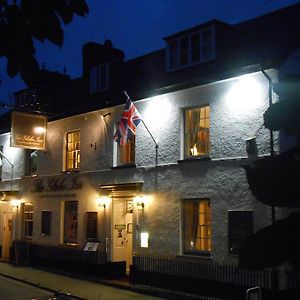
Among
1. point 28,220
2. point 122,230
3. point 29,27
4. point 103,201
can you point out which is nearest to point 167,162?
point 103,201

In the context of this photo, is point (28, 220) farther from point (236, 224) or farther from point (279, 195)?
point (279, 195)

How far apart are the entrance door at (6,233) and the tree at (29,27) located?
23725 mm

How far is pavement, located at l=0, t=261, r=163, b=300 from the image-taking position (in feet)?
50.1

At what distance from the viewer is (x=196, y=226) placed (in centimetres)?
1510

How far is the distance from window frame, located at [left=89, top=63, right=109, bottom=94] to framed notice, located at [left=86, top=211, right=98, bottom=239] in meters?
5.58

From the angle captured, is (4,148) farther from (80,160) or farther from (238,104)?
(238,104)

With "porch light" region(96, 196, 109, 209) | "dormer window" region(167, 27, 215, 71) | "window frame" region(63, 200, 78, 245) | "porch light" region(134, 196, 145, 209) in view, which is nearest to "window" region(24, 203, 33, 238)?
"window frame" region(63, 200, 78, 245)

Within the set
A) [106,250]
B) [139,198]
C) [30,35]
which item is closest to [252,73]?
[139,198]

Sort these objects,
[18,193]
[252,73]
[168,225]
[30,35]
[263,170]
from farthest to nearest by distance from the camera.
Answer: [18,193], [168,225], [252,73], [30,35], [263,170]

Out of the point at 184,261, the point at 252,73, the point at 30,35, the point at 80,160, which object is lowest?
the point at 184,261

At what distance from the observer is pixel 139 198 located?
1677 cm

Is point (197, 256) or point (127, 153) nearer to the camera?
point (197, 256)

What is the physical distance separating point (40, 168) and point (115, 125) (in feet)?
18.3

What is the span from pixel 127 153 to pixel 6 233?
1036cm
